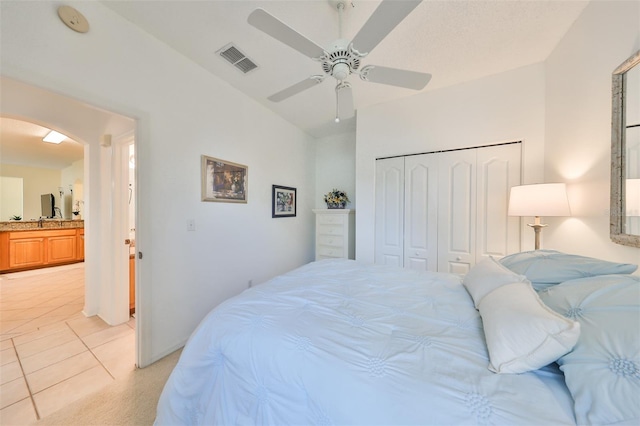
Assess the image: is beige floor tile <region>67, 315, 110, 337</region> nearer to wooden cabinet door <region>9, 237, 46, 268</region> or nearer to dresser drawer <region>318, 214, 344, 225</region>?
dresser drawer <region>318, 214, 344, 225</region>

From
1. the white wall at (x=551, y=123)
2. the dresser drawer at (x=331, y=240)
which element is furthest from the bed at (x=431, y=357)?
the dresser drawer at (x=331, y=240)

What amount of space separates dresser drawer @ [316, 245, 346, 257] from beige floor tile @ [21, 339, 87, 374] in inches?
106

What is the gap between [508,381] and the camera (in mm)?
654

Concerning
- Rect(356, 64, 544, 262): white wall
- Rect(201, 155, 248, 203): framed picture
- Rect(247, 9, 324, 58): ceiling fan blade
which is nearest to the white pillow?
Rect(247, 9, 324, 58): ceiling fan blade

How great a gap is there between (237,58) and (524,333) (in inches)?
105

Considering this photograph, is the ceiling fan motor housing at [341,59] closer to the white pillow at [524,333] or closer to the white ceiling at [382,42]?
the white ceiling at [382,42]

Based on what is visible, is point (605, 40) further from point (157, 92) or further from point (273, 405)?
point (157, 92)

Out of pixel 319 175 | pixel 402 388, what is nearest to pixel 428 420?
pixel 402 388

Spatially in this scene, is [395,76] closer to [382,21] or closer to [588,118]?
[382,21]

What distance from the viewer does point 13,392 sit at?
1.51 m

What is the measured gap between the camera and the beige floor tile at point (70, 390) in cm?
142

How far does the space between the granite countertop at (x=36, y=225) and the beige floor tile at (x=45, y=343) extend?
3.79 meters

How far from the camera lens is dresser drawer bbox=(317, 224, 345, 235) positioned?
3388mm

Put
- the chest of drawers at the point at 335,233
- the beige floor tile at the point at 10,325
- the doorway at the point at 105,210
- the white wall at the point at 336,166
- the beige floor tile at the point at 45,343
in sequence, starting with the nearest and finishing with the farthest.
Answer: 1. the beige floor tile at the point at 45,343
2. the beige floor tile at the point at 10,325
3. the doorway at the point at 105,210
4. the chest of drawers at the point at 335,233
5. the white wall at the point at 336,166
